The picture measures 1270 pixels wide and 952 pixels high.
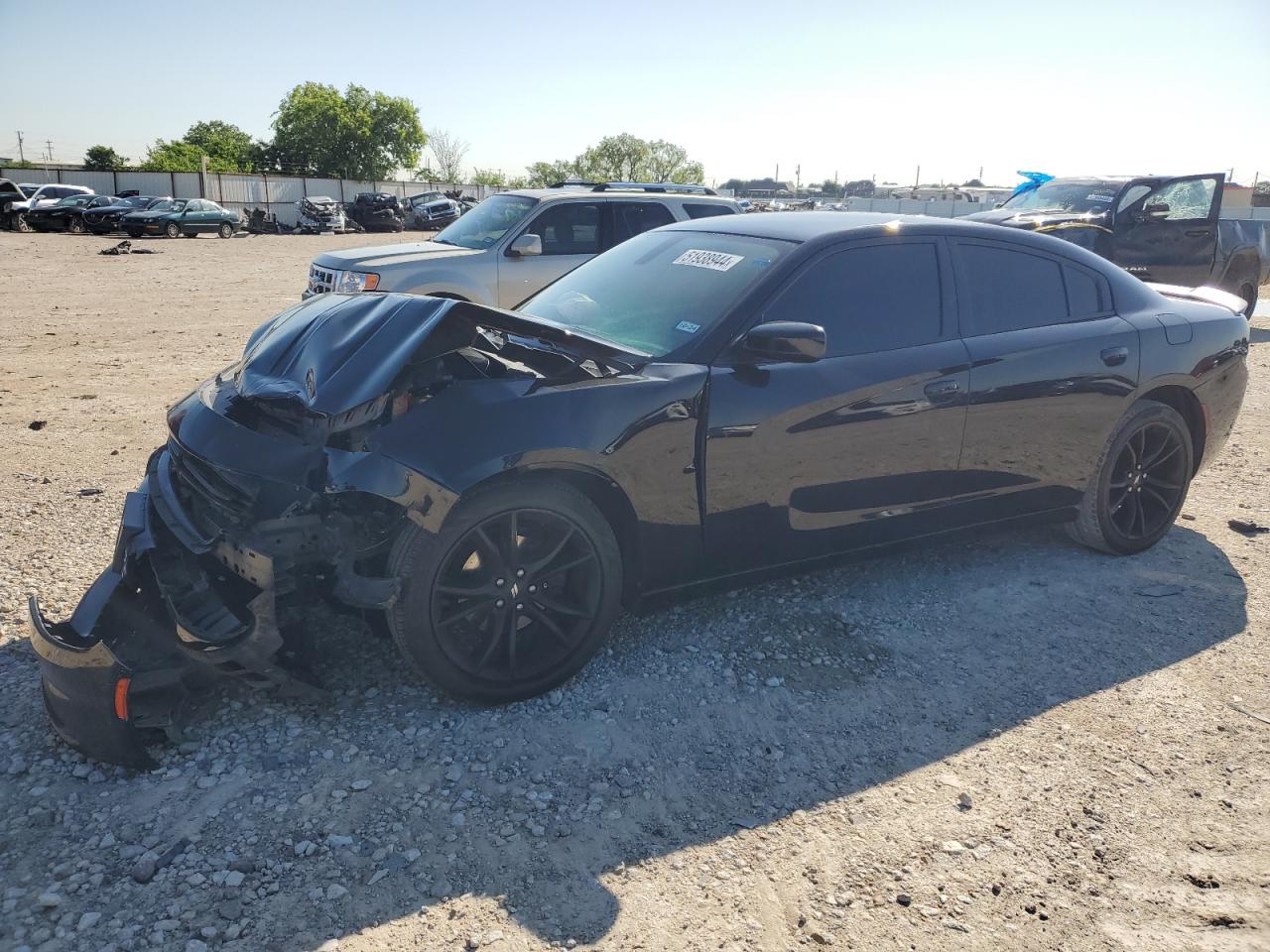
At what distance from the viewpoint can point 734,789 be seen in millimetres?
2957

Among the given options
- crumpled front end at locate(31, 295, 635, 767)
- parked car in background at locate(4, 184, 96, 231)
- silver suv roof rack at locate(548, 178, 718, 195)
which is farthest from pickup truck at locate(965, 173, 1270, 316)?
parked car in background at locate(4, 184, 96, 231)

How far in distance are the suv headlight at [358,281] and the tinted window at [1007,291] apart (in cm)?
575

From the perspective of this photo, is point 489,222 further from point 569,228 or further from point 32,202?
point 32,202

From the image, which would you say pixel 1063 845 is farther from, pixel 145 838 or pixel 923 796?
pixel 145 838

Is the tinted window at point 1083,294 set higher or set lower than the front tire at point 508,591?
higher

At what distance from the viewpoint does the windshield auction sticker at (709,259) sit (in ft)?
12.9

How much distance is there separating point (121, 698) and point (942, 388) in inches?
131

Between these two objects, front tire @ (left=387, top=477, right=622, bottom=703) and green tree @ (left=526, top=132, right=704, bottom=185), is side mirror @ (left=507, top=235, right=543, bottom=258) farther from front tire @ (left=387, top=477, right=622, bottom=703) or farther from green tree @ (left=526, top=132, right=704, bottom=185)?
green tree @ (left=526, top=132, right=704, bottom=185)

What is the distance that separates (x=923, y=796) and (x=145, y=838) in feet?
7.80

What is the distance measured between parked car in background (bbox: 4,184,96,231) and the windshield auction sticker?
36325 millimetres

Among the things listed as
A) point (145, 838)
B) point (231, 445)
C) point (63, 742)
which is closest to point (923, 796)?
point (145, 838)

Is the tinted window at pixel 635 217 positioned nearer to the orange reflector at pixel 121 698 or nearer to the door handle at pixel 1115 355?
the door handle at pixel 1115 355

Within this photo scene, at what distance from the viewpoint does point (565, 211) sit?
927 centimetres

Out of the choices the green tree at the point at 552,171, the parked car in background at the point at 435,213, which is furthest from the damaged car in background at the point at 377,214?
the green tree at the point at 552,171
